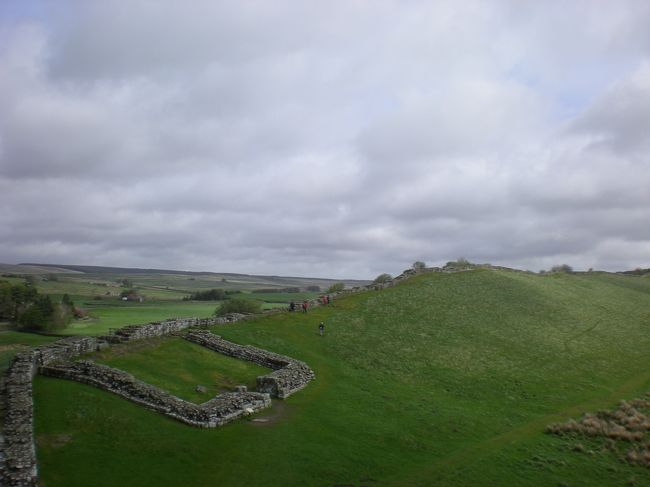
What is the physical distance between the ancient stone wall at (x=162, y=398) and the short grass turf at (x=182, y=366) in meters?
2.14

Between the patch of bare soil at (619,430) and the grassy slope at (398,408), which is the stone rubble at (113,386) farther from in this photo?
the patch of bare soil at (619,430)

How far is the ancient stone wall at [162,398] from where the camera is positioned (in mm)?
29250

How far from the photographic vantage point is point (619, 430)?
110 ft

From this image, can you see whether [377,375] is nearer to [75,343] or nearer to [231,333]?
[231,333]

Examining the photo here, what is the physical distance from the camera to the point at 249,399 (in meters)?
32.8

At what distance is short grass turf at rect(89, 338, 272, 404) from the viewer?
3425cm

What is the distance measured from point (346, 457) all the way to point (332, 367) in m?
17.5

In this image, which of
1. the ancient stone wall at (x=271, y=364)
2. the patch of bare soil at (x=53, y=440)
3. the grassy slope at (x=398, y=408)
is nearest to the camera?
the patch of bare soil at (x=53, y=440)

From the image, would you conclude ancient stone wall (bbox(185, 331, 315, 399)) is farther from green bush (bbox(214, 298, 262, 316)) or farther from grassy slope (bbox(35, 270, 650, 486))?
green bush (bbox(214, 298, 262, 316))

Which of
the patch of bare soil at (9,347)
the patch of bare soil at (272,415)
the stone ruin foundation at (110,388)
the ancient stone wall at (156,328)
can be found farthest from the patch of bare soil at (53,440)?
the patch of bare soil at (9,347)

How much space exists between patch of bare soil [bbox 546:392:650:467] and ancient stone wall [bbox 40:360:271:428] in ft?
67.5

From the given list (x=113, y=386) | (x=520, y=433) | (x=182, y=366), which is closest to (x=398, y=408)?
(x=520, y=433)

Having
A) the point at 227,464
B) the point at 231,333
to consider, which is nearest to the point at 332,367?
the point at 231,333

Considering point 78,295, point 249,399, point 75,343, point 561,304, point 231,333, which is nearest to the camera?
point 249,399
